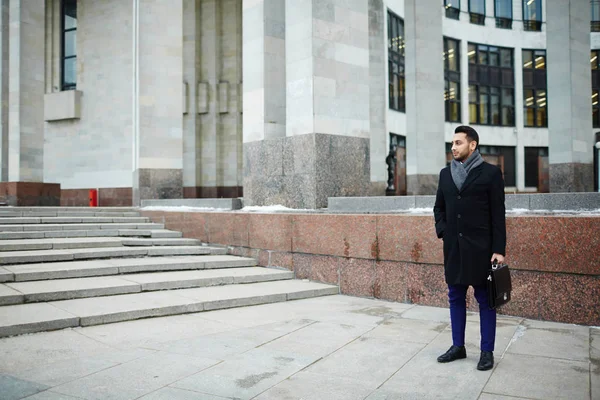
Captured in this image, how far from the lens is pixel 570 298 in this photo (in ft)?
19.7

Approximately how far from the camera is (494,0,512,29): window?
118ft

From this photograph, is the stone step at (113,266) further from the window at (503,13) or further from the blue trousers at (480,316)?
the window at (503,13)

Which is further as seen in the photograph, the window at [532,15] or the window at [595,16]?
the window at [532,15]

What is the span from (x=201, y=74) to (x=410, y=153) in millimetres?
11069

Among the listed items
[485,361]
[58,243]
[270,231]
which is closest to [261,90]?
[270,231]

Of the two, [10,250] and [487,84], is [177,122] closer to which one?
[10,250]

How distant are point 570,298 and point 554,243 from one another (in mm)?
645

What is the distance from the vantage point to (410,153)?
19.0m

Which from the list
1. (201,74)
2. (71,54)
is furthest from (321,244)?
(71,54)

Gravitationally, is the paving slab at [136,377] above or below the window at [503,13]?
below

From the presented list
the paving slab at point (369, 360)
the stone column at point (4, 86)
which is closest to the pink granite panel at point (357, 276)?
the paving slab at point (369, 360)

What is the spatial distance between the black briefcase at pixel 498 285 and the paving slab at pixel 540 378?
59 centimetres

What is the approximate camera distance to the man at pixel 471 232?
4.55 m

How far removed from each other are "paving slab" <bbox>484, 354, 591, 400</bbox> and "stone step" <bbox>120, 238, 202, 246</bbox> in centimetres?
756
